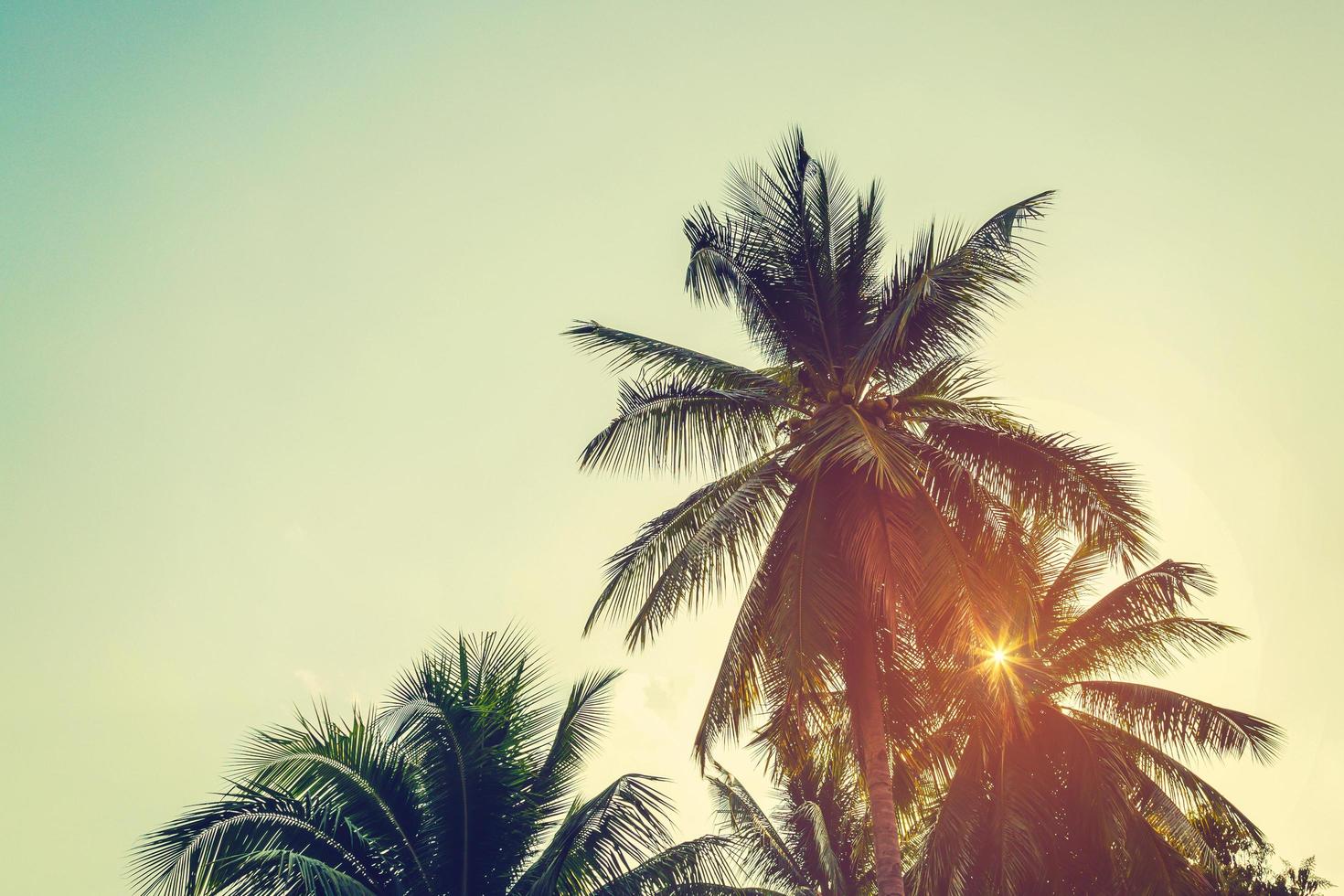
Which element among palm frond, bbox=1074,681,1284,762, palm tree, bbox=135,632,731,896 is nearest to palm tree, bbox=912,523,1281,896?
palm frond, bbox=1074,681,1284,762

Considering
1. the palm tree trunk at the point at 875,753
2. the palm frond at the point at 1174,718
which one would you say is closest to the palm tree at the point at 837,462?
the palm tree trunk at the point at 875,753

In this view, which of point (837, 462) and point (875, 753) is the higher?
point (837, 462)

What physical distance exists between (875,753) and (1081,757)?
17.7ft

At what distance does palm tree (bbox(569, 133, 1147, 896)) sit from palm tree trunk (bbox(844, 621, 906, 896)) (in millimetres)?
24

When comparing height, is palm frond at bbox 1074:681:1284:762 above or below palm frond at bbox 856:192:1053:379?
below

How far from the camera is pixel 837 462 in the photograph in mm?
10836

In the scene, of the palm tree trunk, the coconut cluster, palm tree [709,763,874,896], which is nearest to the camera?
the palm tree trunk

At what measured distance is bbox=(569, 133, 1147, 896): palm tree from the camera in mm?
9914

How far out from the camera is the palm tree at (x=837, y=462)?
9914mm

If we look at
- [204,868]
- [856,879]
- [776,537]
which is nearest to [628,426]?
[776,537]

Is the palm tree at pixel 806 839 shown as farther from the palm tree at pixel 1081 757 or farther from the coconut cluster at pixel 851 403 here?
the coconut cluster at pixel 851 403

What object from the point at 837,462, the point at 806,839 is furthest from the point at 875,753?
the point at 806,839

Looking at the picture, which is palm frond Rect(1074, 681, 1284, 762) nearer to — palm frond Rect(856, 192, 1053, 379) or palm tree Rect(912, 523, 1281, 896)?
palm tree Rect(912, 523, 1281, 896)

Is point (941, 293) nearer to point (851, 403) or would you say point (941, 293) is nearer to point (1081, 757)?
point (851, 403)
